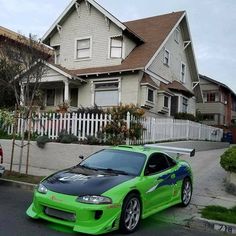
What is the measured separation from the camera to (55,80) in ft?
73.3

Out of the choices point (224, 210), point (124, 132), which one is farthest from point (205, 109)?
point (224, 210)

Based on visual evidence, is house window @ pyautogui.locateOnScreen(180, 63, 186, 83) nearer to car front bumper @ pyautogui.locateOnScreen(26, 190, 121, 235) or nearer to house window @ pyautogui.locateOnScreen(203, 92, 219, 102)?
house window @ pyautogui.locateOnScreen(203, 92, 219, 102)

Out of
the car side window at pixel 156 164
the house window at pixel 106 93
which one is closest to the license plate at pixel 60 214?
the car side window at pixel 156 164

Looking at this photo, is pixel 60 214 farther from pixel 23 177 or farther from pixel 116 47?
pixel 116 47

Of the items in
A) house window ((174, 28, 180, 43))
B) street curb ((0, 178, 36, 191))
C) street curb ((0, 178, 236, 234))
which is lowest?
street curb ((0, 178, 236, 234))

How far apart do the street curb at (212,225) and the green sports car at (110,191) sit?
2.20 ft

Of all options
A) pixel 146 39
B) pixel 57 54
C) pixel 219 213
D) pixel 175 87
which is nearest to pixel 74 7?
pixel 57 54

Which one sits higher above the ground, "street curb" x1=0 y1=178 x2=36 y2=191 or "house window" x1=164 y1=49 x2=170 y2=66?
"house window" x1=164 y1=49 x2=170 y2=66

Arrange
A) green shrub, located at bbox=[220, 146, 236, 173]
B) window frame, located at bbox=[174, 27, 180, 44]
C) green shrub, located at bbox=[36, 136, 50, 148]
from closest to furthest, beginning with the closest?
green shrub, located at bbox=[220, 146, 236, 173]
green shrub, located at bbox=[36, 136, 50, 148]
window frame, located at bbox=[174, 27, 180, 44]

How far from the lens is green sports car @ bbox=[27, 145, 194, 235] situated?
20.6 ft

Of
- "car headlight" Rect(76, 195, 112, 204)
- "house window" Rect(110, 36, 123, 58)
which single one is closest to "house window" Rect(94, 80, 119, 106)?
"house window" Rect(110, 36, 123, 58)

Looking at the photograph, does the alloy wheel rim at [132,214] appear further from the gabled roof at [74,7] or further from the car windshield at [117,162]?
the gabled roof at [74,7]

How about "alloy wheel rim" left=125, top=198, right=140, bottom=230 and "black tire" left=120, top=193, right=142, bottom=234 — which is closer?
"black tire" left=120, top=193, right=142, bottom=234

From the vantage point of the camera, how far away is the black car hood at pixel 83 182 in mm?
6547
